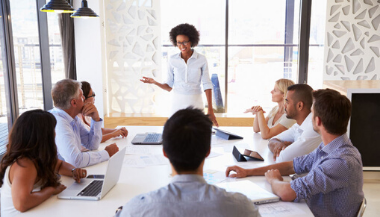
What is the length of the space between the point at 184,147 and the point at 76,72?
4643mm

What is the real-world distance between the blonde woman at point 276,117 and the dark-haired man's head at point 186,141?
1954 mm

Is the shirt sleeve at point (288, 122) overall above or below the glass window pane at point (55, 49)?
below

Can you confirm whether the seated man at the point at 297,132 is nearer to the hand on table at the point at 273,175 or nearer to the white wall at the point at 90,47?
the hand on table at the point at 273,175

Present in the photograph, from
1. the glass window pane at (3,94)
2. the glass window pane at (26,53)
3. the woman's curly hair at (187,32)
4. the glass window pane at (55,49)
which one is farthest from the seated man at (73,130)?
the glass window pane at (55,49)

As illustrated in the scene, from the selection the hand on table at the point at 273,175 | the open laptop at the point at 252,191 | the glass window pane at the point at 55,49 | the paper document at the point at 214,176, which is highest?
the glass window pane at the point at 55,49

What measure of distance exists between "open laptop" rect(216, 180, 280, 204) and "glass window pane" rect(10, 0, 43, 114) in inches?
128

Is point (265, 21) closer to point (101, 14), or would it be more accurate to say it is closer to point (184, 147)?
point (101, 14)

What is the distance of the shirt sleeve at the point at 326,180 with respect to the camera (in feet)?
5.40

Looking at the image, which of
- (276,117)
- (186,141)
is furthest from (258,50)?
(186,141)

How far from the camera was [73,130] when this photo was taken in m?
2.42

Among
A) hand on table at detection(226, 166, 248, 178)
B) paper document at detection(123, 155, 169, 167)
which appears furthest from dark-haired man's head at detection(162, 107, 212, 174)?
paper document at detection(123, 155, 169, 167)

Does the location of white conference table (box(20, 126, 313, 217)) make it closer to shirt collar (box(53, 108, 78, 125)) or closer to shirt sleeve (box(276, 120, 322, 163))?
shirt sleeve (box(276, 120, 322, 163))

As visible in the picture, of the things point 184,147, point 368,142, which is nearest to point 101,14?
point 368,142

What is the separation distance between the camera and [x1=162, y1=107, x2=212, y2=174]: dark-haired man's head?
109cm
